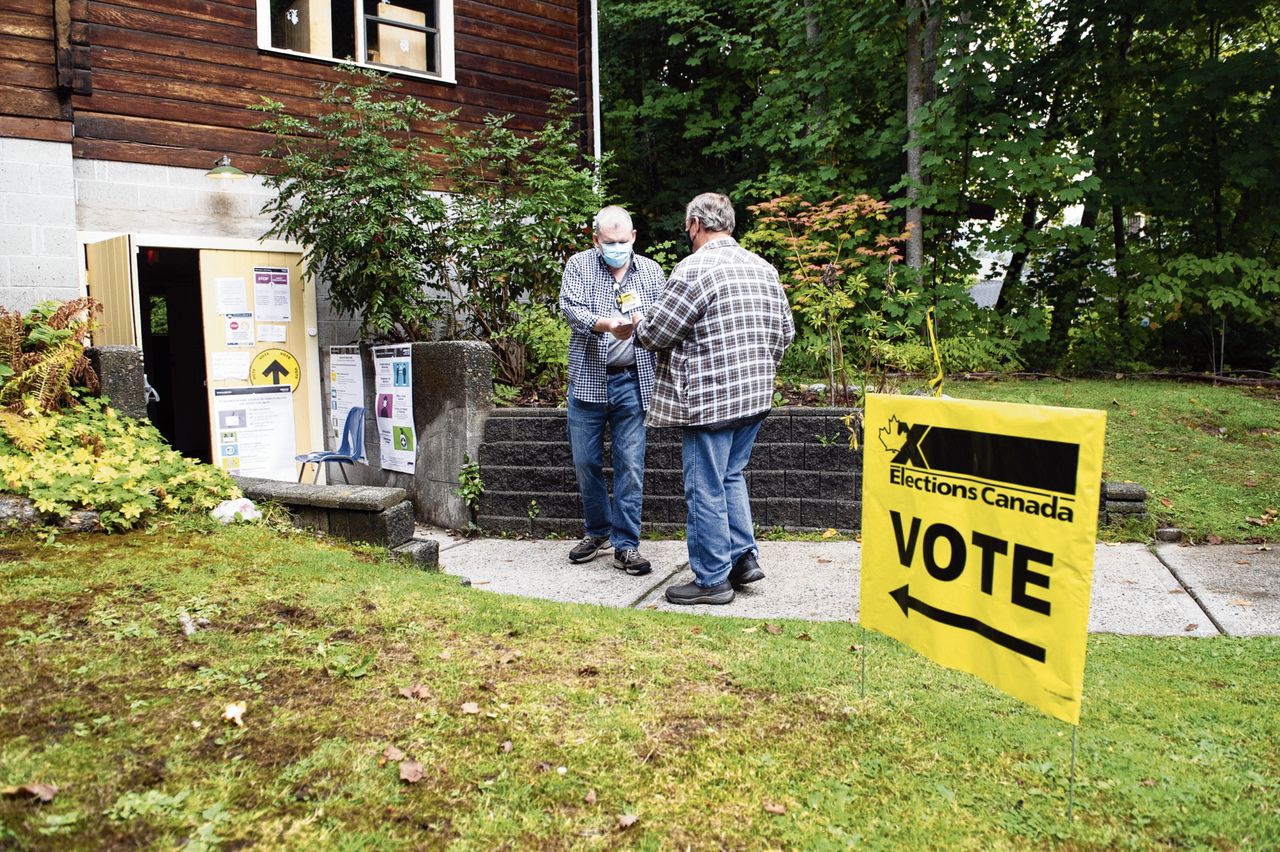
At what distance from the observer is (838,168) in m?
12.8

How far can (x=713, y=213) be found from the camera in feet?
15.8

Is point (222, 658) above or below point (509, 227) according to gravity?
below

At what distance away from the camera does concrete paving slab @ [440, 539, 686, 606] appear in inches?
203

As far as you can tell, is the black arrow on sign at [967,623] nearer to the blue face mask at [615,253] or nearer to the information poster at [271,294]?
the blue face mask at [615,253]

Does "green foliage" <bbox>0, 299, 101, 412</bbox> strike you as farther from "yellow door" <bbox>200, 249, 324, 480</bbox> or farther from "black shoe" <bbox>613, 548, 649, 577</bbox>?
"black shoe" <bbox>613, 548, 649, 577</bbox>

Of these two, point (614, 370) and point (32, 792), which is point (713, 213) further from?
point (32, 792)

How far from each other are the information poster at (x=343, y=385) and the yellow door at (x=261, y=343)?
0.41m

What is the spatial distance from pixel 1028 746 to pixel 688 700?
1.11 m

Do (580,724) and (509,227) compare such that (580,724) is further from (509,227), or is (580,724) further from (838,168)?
(838,168)

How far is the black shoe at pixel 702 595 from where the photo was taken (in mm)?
4746

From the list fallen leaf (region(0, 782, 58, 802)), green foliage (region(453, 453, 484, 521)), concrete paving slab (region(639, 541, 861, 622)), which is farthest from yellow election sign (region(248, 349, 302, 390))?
fallen leaf (region(0, 782, 58, 802))

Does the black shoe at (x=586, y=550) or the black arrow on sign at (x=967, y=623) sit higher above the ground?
the black arrow on sign at (x=967, y=623)

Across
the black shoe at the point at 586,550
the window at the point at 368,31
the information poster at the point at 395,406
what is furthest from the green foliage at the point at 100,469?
the window at the point at 368,31

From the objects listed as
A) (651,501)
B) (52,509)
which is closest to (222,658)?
(52,509)
